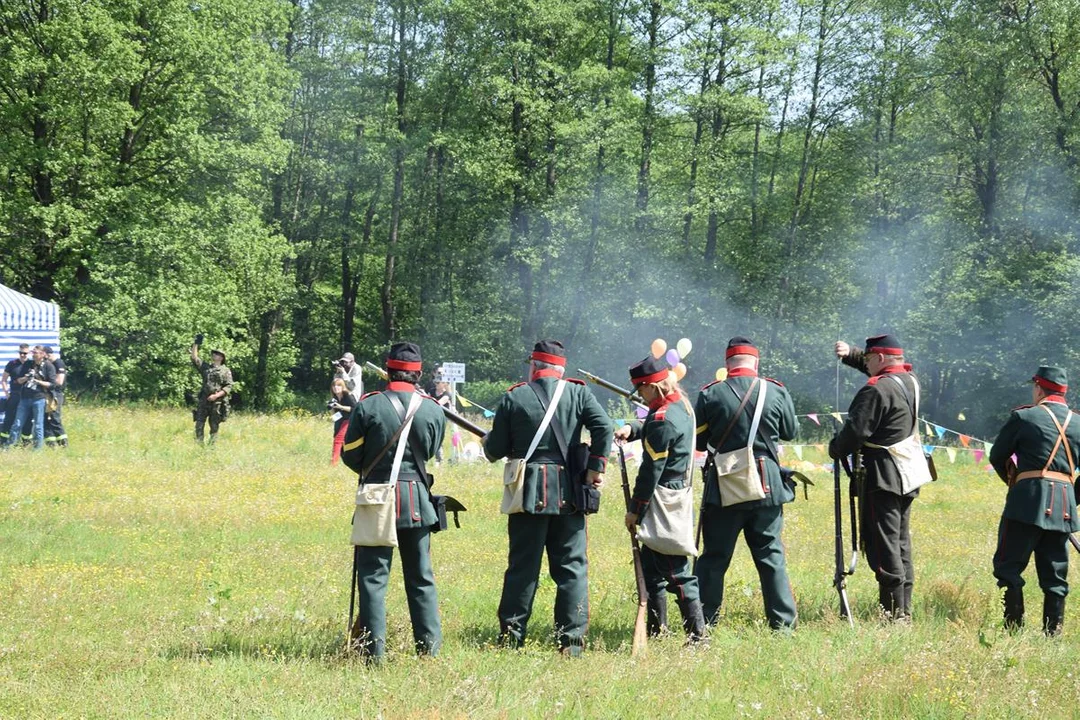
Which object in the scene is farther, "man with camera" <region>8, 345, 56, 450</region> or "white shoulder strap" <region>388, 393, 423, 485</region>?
"man with camera" <region>8, 345, 56, 450</region>

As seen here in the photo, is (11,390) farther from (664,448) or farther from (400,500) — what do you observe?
(664,448)

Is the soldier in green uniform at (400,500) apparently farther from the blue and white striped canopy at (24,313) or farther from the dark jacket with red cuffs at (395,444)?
→ the blue and white striped canopy at (24,313)

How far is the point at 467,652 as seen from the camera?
6.81m

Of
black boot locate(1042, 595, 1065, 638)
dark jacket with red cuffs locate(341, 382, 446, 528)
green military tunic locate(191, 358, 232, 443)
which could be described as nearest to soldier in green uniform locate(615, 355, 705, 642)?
dark jacket with red cuffs locate(341, 382, 446, 528)

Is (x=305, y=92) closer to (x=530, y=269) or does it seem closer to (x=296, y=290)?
(x=296, y=290)

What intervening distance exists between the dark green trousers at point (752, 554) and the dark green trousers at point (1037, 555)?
172 cm

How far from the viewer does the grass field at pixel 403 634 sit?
227 inches

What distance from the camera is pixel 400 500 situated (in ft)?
22.0

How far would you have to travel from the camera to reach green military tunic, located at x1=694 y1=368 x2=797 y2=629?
7.39 metres

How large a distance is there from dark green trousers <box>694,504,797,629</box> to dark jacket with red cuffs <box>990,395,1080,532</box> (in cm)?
175

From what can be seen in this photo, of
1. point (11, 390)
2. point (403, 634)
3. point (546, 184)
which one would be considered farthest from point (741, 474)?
point (546, 184)

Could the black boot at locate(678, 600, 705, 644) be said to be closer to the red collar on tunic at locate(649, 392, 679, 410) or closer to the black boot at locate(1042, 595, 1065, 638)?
the red collar on tunic at locate(649, 392, 679, 410)

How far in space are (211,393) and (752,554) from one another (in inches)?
539

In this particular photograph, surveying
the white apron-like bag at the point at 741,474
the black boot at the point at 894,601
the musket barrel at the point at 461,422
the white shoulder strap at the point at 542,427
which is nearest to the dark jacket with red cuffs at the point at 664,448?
the white apron-like bag at the point at 741,474
